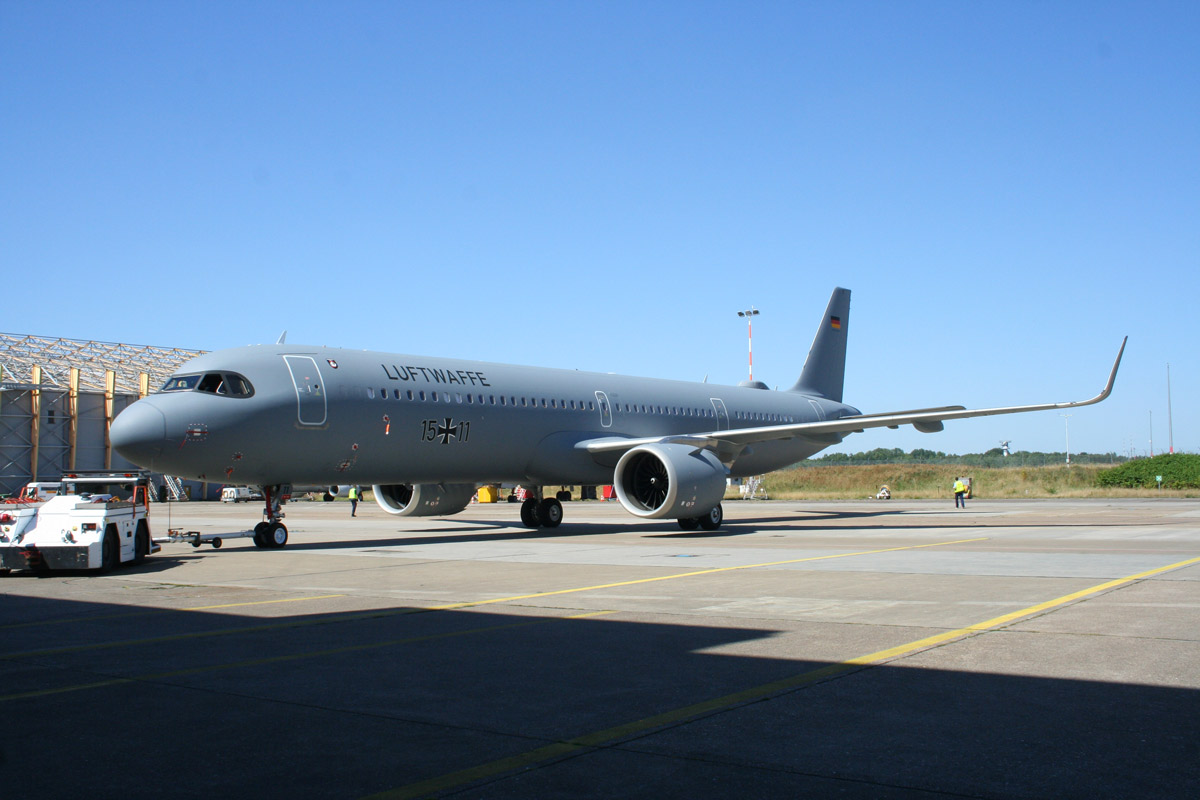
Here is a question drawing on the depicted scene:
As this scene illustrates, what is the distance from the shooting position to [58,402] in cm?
5269

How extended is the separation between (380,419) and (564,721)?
46.9 ft

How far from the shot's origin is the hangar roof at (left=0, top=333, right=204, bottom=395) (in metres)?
52.9

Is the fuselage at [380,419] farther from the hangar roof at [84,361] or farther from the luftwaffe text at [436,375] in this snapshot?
the hangar roof at [84,361]

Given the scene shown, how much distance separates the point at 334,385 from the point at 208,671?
1202 centimetres

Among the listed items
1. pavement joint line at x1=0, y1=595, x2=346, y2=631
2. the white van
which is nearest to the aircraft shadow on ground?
pavement joint line at x1=0, y1=595, x2=346, y2=631

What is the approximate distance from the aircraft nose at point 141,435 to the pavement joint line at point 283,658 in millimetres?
10285

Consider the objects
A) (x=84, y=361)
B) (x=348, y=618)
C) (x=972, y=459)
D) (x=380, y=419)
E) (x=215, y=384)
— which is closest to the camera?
(x=348, y=618)

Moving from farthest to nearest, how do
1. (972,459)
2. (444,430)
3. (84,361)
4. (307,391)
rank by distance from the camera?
(972,459) < (84,361) < (444,430) < (307,391)

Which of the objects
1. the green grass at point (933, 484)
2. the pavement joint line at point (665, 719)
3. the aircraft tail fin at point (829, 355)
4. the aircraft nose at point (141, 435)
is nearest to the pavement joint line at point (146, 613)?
the pavement joint line at point (665, 719)

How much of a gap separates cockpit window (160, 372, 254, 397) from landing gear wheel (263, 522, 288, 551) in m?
2.69

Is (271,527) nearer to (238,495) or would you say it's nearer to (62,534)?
(62,534)

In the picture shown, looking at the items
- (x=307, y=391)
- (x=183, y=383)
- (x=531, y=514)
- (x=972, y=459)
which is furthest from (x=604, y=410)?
(x=972, y=459)

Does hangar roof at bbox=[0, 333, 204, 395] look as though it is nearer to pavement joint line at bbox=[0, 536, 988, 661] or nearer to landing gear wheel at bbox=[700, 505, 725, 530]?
landing gear wheel at bbox=[700, 505, 725, 530]

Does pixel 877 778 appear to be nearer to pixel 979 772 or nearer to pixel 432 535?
pixel 979 772
